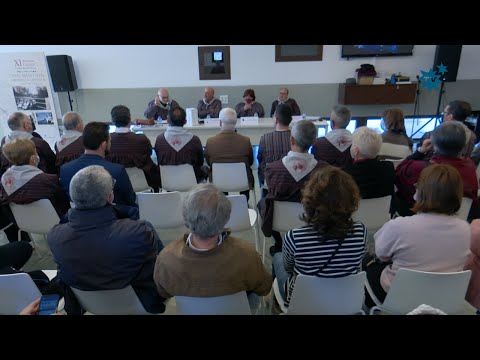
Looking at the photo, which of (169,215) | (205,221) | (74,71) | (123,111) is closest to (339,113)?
(169,215)

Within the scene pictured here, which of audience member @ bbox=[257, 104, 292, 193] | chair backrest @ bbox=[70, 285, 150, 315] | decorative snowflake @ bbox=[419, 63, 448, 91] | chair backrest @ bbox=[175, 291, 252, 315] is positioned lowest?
chair backrest @ bbox=[70, 285, 150, 315]

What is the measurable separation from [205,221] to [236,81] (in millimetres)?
5520

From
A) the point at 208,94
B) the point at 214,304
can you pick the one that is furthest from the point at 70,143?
the point at 208,94

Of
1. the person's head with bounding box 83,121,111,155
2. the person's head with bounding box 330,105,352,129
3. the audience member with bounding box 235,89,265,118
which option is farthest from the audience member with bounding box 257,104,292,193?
the audience member with bounding box 235,89,265,118

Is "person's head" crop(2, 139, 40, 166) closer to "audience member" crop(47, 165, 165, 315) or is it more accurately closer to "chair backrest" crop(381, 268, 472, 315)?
"audience member" crop(47, 165, 165, 315)

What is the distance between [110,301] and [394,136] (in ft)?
9.36

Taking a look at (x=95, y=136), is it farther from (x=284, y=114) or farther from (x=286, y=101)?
(x=286, y=101)

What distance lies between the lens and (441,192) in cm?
151

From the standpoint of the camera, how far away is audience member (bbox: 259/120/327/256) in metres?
2.31

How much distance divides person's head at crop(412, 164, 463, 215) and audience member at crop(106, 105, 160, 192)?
2526 millimetres

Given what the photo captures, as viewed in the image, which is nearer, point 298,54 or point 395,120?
point 395,120

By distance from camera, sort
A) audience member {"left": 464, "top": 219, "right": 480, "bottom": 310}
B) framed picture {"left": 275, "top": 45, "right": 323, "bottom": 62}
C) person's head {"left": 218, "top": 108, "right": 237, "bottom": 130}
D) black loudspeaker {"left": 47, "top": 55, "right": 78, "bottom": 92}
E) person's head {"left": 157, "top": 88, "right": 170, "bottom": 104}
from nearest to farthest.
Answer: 1. audience member {"left": 464, "top": 219, "right": 480, "bottom": 310}
2. person's head {"left": 218, "top": 108, "right": 237, "bottom": 130}
3. person's head {"left": 157, "top": 88, "right": 170, "bottom": 104}
4. black loudspeaker {"left": 47, "top": 55, "right": 78, "bottom": 92}
5. framed picture {"left": 275, "top": 45, "right": 323, "bottom": 62}

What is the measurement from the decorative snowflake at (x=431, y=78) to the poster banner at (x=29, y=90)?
22.4 ft
